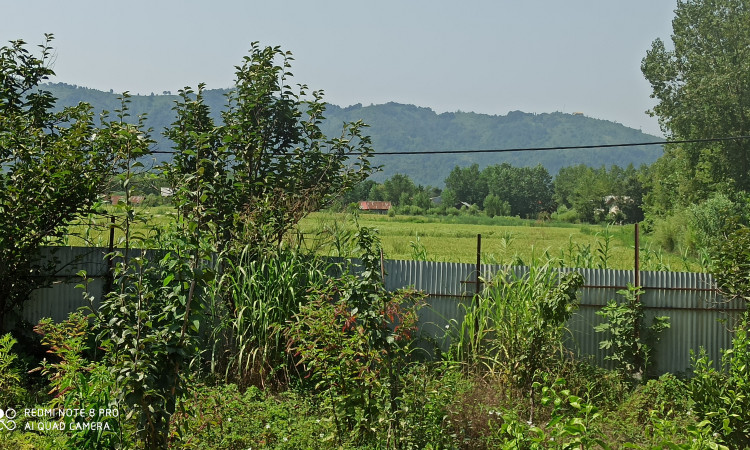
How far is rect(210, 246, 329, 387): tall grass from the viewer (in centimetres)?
689

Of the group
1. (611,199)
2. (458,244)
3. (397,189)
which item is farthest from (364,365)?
(397,189)

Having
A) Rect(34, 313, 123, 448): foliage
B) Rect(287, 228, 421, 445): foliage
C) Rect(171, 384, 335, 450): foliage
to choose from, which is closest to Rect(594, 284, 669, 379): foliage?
Rect(287, 228, 421, 445): foliage

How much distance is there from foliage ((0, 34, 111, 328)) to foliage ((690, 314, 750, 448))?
6281 millimetres

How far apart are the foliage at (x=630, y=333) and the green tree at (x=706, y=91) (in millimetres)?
29316

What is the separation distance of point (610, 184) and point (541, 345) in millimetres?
97085

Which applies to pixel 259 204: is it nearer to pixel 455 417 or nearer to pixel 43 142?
pixel 43 142

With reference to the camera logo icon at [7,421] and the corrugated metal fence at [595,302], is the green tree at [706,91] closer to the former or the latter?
the corrugated metal fence at [595,302]

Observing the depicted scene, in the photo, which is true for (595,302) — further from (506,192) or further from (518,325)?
(506,192)

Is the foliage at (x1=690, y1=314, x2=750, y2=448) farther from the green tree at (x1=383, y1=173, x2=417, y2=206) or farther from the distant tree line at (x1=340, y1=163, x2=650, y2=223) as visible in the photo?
the green tree at (x1=383, y1=173, x2=417, y2=206)

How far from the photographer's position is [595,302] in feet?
26.6

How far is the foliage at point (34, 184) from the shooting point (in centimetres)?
695

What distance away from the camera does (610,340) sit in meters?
7.93

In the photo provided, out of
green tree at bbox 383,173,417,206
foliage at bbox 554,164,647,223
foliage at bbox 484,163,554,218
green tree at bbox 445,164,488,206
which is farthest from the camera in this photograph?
green tree at bbox 445,164,488,206

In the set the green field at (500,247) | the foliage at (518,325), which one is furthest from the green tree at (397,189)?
the foliage at (518,325)
